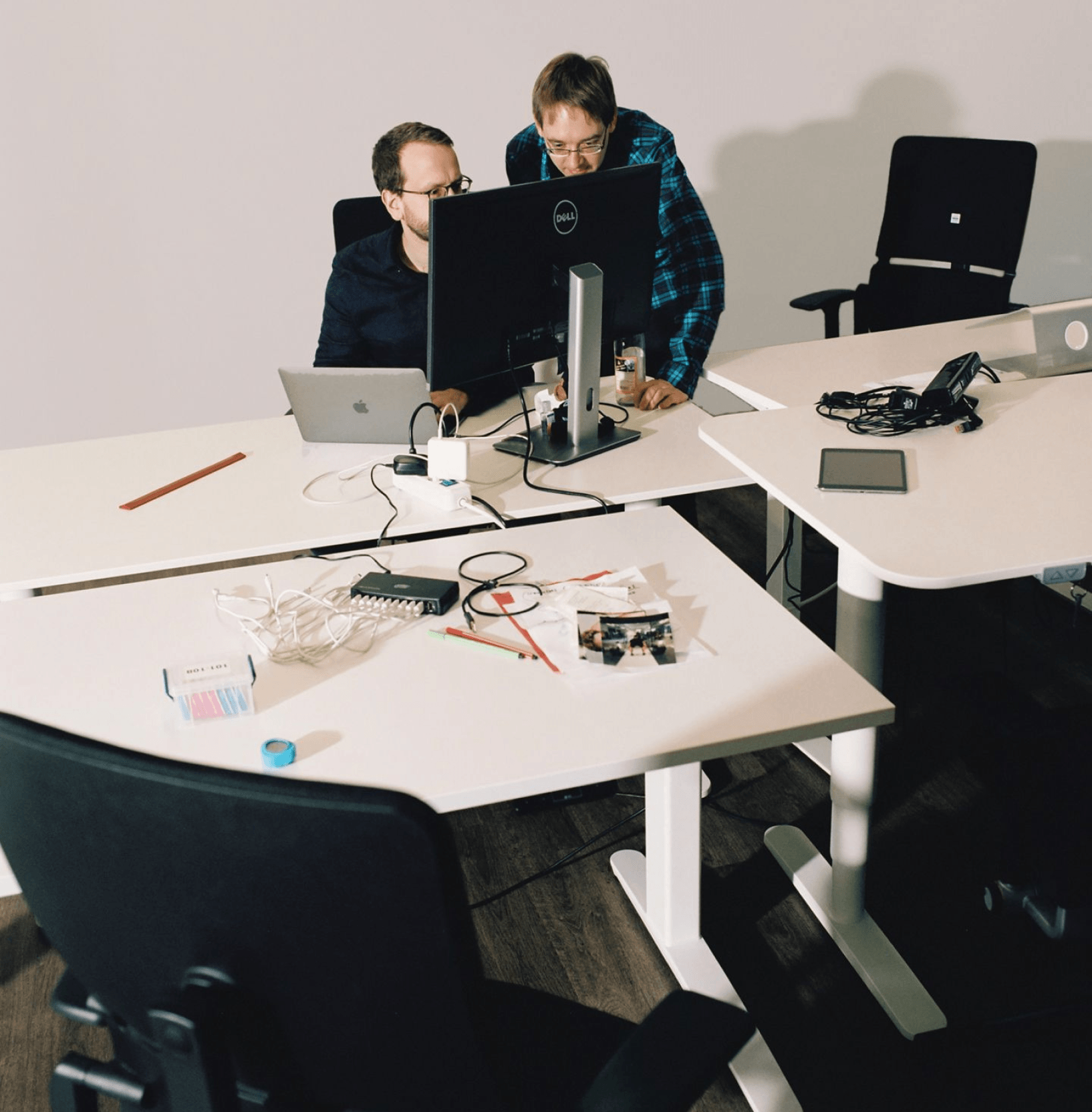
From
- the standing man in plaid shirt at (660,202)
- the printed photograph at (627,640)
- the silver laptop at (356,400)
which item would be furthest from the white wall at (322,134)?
the printed photograph at (627,640)

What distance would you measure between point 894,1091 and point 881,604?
741 mm

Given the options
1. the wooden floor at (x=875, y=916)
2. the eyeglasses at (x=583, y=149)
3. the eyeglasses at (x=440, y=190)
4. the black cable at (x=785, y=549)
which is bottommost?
the wooden floor at (x=875, y=916)

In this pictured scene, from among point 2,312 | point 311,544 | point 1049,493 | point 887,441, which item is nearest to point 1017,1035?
point 1049,493

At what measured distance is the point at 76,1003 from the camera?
1004 millimetres

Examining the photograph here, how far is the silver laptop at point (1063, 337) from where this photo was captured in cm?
229

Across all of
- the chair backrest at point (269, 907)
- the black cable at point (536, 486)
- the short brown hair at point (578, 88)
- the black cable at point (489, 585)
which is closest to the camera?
the chair backrest at point (269, 907)

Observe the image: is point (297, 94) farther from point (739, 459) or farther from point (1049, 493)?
point (1049, 493)

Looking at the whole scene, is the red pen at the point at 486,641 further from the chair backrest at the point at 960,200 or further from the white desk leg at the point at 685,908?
the chair backrest at the point at 960,200

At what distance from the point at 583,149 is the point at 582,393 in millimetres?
711

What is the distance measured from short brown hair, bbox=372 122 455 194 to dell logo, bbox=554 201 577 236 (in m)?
0.46

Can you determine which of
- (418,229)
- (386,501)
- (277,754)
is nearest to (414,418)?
(386,501)

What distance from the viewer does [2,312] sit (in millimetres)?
3711

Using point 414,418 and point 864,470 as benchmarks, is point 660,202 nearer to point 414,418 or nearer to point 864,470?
point 414,418

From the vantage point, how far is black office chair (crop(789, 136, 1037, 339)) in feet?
9.50
